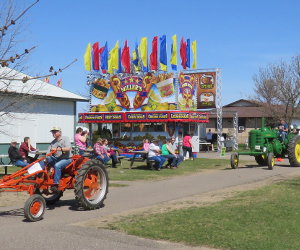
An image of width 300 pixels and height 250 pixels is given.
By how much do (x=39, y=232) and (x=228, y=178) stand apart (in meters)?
9.73

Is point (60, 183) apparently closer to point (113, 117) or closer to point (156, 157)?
point (156, 157)

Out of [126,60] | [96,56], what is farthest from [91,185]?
[96,56]

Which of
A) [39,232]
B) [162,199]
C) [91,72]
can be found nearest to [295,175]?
[162,199]

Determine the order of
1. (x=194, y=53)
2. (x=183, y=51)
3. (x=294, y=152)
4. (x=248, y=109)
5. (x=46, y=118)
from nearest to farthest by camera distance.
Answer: (x=294, y=152), (x=46, y=118), (x=183, y=51), (x=194, y=53), (x=248, y=109)

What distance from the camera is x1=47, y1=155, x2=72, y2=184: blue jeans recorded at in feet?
32.5

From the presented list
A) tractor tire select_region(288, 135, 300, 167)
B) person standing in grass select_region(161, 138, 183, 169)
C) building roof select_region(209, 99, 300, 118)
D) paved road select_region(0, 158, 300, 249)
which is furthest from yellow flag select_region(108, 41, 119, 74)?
building roof select_region(209, 99, 300, 118)

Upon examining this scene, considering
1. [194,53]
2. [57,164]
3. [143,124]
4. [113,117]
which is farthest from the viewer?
[194,53]

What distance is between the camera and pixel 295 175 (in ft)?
55.3

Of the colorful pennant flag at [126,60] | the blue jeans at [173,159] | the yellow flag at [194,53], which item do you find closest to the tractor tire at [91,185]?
the blue jeans at [173,159]

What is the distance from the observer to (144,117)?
27.4 meters

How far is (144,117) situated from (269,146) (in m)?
8.95

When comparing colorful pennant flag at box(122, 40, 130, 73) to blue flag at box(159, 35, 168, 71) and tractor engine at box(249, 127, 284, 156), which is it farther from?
tractor engine at box(249, 127, 284, 156)

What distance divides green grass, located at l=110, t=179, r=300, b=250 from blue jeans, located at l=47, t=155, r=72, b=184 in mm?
1903

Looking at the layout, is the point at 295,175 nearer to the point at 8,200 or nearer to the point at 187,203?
the point at 187,203
